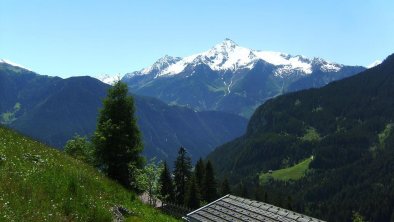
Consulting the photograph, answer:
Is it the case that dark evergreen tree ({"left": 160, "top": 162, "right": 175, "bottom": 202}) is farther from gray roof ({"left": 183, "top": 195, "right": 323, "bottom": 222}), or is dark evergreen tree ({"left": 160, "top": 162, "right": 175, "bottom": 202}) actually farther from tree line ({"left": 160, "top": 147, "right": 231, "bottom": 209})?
gray roof ({"left": 183, "top": 195, "right": 323, "bottom": 222})

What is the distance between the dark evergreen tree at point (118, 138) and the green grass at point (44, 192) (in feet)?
56.0

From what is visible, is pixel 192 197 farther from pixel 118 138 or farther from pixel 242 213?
pixel 242 213

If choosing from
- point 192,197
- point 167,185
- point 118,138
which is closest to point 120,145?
point 118,138

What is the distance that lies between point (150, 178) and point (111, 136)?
23.5ft

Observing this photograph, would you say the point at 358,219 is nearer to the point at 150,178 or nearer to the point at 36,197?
the point at 150,178

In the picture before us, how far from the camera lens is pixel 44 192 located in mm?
21094

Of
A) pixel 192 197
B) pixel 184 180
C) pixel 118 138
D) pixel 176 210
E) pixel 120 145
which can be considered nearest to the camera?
pixel 118 138

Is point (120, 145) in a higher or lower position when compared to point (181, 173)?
higher

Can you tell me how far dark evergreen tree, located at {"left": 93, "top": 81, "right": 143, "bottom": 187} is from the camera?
46562 mm

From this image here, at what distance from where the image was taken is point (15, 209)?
57.5 feet

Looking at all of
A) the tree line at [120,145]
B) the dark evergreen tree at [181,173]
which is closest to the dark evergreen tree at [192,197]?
the dark evergreen tree at [181,173]

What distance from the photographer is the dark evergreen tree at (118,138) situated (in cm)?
4656

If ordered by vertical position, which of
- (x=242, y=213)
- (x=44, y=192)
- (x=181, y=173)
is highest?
(x=44, y=192)

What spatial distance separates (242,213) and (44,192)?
18.5m
